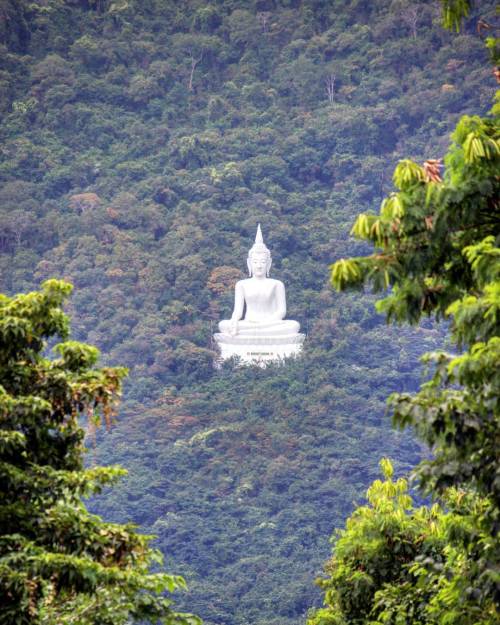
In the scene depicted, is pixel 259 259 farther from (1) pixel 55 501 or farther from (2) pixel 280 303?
(1) pixel 55 501

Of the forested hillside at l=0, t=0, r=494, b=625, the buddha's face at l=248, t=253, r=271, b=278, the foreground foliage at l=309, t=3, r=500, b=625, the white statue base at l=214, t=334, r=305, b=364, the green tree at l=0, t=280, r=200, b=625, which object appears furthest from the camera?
the buddha's face at l=248, t=253, r=271, b=278

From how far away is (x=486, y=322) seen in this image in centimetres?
994

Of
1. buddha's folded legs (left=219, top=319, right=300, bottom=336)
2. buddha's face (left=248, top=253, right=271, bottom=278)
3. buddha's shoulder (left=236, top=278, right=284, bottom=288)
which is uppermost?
buddha's face (left=248, top=253, right=271, bottom=278)

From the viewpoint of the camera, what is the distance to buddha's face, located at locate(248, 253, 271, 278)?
29.8m

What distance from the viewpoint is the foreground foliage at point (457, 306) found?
9.94 meters

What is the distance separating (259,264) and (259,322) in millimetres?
878

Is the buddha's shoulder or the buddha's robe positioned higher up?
the buddha's shoulder

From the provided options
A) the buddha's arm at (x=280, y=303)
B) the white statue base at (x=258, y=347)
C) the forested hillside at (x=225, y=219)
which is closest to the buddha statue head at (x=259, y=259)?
the buddha's arm at (x=280, y=303)

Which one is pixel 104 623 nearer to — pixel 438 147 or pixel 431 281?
pixel 431 281

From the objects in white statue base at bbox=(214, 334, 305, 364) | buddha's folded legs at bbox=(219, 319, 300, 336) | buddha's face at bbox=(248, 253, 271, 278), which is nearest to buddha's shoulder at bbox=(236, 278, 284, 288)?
buddha's face at bbox=(248, 253, 271, 278)

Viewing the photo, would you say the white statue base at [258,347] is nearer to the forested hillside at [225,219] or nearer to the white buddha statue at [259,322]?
the white buddha statue at [259,322]

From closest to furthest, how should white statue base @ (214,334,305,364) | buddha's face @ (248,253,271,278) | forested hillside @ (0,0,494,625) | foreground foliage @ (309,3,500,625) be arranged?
foreground foliage @ (309,3,500,625), forested hillside @ (0,0,494,625), white statue base @ (214,334,305,364), buddha's face @ (248,253,271,278)

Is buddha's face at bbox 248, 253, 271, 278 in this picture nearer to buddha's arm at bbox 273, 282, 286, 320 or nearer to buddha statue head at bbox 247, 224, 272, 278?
buddha statue head at bbox 247, 224, 272, 278

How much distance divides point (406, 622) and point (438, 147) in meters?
25.6
